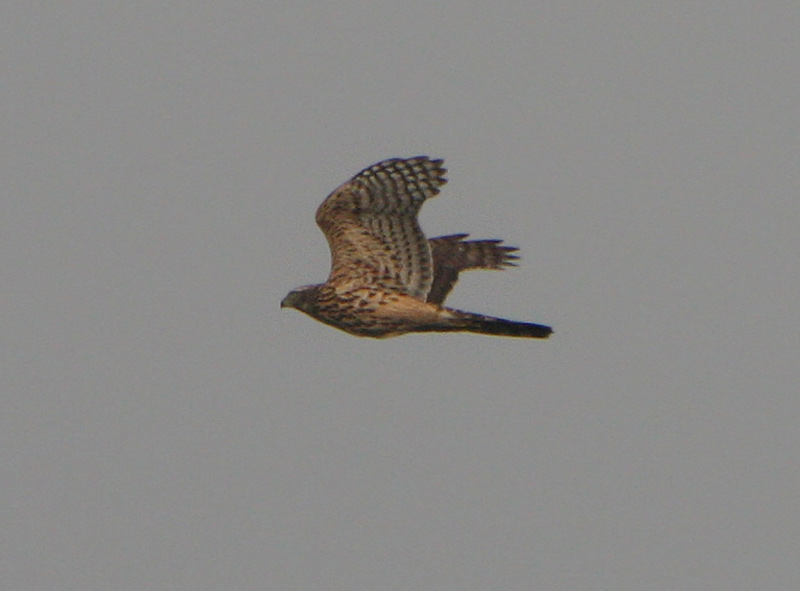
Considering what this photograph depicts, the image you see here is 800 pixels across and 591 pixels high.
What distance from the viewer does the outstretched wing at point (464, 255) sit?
1531cm

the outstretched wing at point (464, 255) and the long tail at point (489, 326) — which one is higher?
the outstretched wing at point (464, 255)

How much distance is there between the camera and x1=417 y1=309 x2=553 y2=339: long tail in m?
12.5

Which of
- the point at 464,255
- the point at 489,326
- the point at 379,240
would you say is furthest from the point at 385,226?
the point at 464,255

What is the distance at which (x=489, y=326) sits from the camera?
12656mm

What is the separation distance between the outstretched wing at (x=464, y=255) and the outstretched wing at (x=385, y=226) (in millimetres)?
Result: 1806

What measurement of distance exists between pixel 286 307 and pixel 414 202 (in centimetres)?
140

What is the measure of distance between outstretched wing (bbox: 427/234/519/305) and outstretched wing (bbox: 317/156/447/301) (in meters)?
1.81

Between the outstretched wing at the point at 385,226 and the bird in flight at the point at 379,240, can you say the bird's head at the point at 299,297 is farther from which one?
the outstretched wing at the point at 385,226

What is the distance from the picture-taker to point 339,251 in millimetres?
13406

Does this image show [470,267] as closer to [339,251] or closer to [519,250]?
[519,250]

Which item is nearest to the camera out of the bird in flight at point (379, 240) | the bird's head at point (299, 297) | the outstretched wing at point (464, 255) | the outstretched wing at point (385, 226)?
the bird's head at point (299, 297)

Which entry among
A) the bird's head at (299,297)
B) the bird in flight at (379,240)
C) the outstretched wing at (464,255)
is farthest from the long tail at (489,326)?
the outstretched wing at (464,255)

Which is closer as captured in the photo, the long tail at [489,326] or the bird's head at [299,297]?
the long tail at [489,326]

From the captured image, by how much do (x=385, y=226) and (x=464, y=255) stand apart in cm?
222
